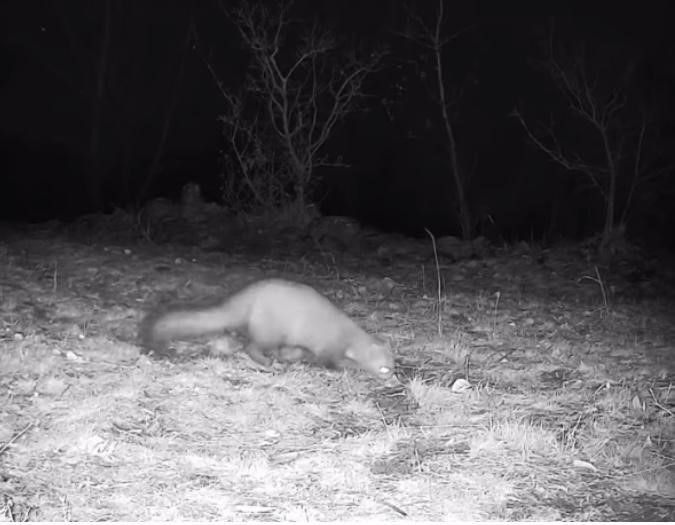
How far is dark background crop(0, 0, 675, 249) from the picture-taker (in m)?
14.8

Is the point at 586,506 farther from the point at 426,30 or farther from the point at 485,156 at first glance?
the point at 485,156

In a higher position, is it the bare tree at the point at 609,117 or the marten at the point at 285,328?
the bare tree at the point at 609,117

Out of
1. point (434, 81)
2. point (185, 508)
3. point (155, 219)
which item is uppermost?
point (434, 81)

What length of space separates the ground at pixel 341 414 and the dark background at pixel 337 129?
8.21 metres

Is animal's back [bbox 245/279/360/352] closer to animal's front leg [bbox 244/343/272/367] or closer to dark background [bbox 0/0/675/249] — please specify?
animal's front leg [bbox 244/343/272/367]

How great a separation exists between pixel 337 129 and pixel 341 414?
1330cm

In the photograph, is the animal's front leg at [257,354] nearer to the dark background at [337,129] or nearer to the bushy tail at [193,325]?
the bushy tail at [193,325]

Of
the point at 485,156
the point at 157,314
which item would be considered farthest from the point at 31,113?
the point at 157,314

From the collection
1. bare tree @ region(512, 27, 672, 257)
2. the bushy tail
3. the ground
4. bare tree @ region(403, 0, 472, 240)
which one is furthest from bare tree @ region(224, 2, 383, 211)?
the bushy tail

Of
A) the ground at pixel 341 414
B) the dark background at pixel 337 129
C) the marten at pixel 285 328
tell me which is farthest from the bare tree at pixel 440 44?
the marten at pixel 285 328

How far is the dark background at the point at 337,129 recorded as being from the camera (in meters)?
14.8

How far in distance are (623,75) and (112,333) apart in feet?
26.6

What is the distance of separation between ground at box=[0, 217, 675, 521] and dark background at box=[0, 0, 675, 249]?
8.21 meters

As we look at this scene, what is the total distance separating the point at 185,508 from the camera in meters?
2.83
